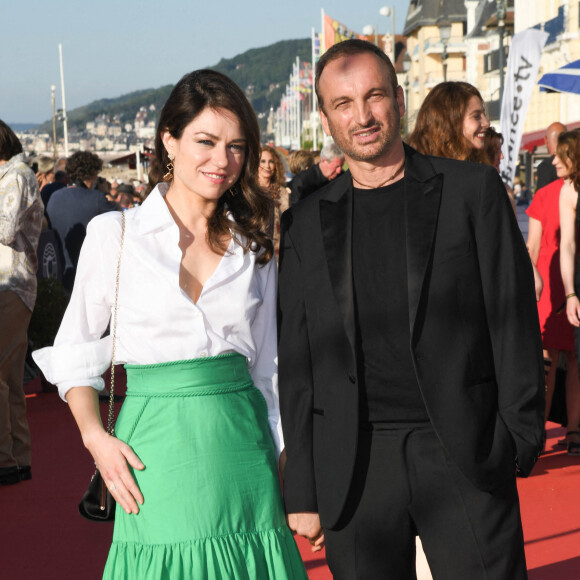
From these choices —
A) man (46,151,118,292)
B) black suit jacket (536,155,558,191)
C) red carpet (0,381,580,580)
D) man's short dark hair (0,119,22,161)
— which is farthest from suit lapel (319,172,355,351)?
black suit jacket (536,155,558,191)

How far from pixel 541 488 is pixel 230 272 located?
383cm

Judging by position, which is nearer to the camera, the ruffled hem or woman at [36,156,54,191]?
the ruffled hem

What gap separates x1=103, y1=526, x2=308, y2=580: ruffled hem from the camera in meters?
2.82

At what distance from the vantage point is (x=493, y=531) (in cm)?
278

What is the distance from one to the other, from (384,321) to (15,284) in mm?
4233

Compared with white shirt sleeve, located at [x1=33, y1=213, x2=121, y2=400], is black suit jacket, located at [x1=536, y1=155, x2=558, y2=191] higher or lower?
higher

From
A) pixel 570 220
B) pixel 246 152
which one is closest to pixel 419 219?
pixel 246 152

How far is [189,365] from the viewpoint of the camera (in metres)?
2.92

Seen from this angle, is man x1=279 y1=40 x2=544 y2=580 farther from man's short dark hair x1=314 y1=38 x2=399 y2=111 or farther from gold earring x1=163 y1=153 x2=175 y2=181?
gold earring x1=163 y1=153 x2=175 y2=181

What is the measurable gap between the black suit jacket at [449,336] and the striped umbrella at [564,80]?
6.96 meters

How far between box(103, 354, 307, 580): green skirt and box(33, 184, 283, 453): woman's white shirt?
68 millimetres

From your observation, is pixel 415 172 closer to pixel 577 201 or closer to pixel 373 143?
pixel 373 143

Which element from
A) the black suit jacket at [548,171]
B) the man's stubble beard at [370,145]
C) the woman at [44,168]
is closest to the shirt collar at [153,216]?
the man's stubble beard at [370,145]

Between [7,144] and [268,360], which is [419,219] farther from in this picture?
[7,144]
